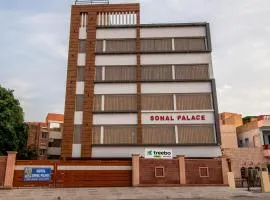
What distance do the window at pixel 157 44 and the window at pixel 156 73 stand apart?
2.23m

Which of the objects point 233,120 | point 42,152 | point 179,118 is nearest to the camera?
point 179,118

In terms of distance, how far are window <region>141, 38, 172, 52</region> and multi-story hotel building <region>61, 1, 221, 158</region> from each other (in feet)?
0.37

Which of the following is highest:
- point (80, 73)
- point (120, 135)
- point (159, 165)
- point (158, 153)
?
point (80, 73)

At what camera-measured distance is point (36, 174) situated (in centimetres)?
2727

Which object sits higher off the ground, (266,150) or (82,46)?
(82,46)

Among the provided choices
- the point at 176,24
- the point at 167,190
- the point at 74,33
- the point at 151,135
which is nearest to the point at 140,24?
the point at 176,24

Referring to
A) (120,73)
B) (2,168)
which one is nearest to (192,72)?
(120,73)

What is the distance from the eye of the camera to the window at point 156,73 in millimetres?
35125

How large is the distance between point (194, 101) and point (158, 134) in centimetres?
538

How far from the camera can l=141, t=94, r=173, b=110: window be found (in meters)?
34.1

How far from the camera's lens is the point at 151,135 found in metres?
33.1

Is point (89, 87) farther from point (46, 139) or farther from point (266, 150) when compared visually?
point (46, 139)

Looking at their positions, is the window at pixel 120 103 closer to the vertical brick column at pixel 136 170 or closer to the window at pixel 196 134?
the window at pixel 196 134

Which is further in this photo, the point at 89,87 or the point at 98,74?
the point at 98,74
